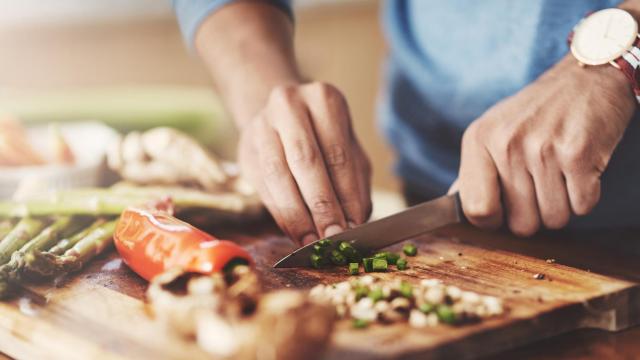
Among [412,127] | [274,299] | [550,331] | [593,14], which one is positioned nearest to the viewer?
[274,299]

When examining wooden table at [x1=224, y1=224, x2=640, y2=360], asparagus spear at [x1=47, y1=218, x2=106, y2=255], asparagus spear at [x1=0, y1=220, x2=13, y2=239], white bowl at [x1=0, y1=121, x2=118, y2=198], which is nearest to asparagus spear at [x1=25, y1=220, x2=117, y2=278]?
asparagus spear at [x1=47, y1=218, x2=106, y2=255]

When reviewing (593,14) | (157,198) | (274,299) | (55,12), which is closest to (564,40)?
(593,14)

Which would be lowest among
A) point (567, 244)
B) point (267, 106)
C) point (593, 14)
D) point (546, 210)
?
point (567, 244)

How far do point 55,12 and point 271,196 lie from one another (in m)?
2.49

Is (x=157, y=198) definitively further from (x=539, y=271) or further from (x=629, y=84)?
(x=629, y=84)

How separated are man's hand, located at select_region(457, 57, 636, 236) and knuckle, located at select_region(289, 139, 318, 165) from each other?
22cm

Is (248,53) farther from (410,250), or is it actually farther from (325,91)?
(410,250)

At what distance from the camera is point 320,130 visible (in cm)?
122

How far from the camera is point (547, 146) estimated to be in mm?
1076

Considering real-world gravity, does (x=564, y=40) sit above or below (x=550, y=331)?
above

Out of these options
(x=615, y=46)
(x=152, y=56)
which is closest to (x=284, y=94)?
(x=615, y=46)

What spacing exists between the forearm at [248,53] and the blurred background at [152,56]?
49.3 inches

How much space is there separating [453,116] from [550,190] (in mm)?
463

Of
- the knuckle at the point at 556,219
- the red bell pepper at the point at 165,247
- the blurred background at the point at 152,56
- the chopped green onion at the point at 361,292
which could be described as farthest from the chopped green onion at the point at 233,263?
the blurred background at the point at 152,56
